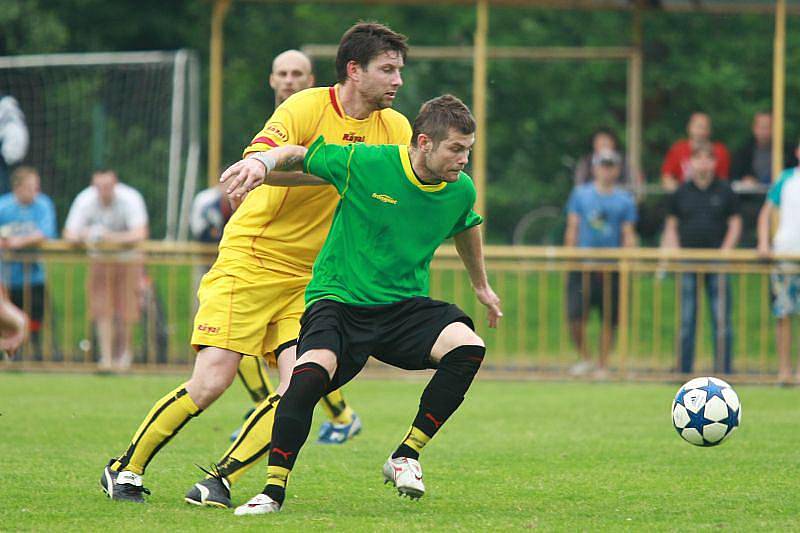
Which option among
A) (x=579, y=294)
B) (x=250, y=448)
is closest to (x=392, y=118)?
(x=250, y=448)

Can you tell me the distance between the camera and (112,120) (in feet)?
69.3

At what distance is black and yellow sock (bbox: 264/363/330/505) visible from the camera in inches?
233

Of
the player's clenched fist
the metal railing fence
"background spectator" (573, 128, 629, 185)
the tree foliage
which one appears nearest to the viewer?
the player's clenched fist

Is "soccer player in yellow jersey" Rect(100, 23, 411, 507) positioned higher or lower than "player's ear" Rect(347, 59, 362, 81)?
lower

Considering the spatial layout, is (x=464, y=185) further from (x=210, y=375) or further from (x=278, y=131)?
(x=210, y=375)

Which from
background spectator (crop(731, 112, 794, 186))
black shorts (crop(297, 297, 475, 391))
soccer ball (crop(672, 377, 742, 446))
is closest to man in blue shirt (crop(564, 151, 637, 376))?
background spectator (crop(731, 112, 794, 186))

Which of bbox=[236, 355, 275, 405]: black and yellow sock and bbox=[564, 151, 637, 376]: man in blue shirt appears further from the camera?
bbox=[564, 151, 637, 376]: man in blue shirt

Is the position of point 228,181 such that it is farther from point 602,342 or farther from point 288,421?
point 602,342

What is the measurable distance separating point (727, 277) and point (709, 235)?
535mm

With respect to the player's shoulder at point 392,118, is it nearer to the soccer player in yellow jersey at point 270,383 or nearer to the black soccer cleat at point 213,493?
the soccer player in yellow jersey at point 270,383

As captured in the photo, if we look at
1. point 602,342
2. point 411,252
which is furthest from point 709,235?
point 411,252

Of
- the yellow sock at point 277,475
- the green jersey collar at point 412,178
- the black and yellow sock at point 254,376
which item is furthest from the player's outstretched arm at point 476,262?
the black and yellow sock at point 254,376

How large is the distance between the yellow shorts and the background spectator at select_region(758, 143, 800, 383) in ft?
25.0

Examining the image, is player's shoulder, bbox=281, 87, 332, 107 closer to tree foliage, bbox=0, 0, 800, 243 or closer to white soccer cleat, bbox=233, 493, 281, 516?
white soccer cleat, bbox=233, 493, 281, 516
